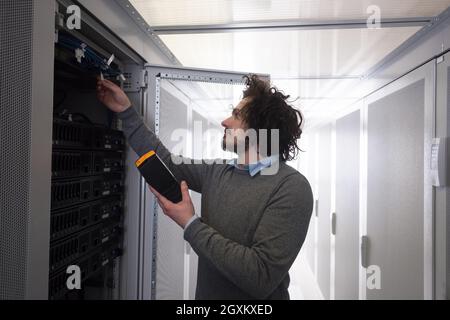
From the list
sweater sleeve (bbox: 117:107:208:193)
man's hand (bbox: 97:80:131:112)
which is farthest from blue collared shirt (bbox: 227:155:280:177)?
man's hand (bbox: 97:80:131:112)

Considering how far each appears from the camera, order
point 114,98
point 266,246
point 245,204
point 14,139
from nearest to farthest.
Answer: point 14,139 → point 266,246 → point 245,204 → point 114,98

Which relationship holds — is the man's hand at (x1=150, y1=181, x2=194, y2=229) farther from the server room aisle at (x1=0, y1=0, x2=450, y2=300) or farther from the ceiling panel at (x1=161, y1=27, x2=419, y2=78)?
the ceiling panel at (x1=161, y1=27, x2=419, y2=78)

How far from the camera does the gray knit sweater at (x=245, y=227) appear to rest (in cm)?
66

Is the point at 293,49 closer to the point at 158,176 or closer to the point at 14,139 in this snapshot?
the point at 158,176

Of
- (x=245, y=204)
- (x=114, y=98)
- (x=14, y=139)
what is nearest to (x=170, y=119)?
(x=114, y=98)

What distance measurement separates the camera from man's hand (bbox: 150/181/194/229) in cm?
74

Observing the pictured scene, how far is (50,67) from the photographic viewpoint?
527mm

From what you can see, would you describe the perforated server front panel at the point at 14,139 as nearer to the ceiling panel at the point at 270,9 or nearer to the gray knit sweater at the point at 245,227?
the gray knit sweater at the point at 245,227

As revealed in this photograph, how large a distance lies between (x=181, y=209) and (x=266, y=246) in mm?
280

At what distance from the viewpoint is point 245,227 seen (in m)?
0.76

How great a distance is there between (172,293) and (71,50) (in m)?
1.32

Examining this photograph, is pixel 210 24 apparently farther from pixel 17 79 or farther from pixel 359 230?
pixel 359 230

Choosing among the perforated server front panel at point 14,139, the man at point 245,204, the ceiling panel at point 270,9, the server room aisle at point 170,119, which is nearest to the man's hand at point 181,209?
the man at point 245,204

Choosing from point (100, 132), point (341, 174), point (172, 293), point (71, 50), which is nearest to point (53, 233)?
point (100, 132)
